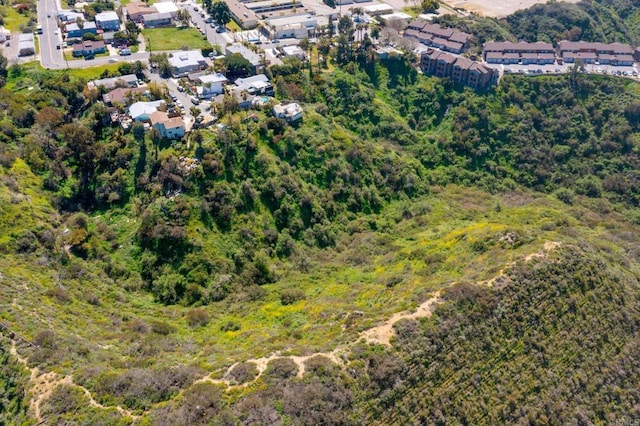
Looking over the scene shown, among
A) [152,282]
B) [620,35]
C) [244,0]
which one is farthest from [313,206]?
[620,35]

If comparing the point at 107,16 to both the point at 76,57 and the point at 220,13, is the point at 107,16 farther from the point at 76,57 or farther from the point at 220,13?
the point at 220,13

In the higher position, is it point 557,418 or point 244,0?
point 244,0

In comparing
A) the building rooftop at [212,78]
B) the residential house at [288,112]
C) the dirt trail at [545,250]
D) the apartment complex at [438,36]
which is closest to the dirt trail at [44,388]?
the dirt trail at [545,250]

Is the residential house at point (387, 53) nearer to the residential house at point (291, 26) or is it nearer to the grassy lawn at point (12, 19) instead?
the residential house at point (291, 26)

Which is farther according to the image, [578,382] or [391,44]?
[391,44]

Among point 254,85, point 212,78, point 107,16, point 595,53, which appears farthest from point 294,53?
point 595,53

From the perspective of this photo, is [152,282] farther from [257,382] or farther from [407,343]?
[407,343]
